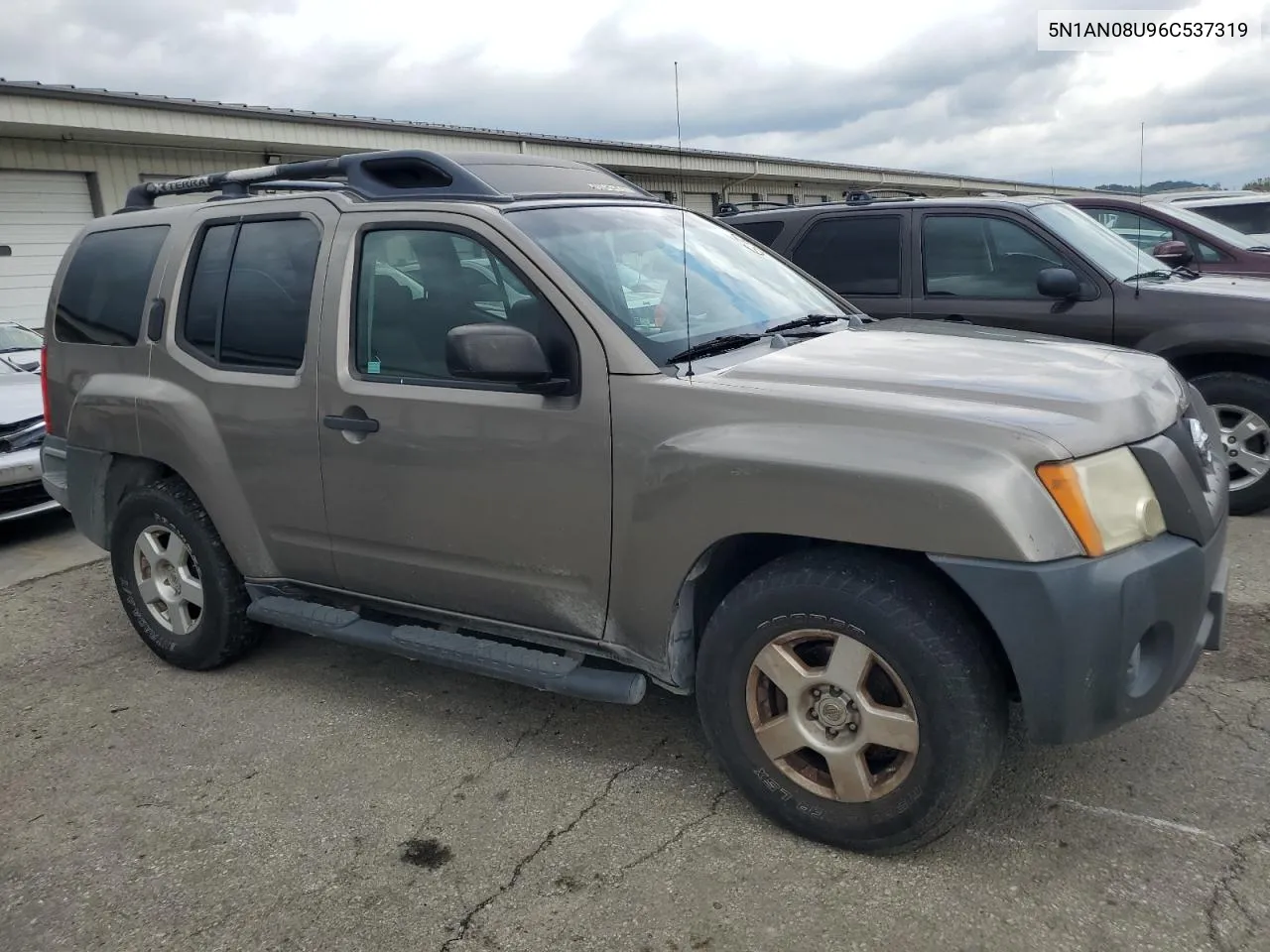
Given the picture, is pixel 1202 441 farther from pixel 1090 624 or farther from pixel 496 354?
pixel 496 354

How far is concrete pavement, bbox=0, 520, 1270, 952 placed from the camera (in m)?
2.56

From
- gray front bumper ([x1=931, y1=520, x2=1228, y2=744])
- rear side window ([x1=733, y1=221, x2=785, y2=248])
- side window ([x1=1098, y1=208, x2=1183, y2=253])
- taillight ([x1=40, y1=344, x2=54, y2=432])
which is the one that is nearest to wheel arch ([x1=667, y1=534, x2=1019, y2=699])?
gray front bumper ([x1=931, y1=520, x2=1228, y2=744])

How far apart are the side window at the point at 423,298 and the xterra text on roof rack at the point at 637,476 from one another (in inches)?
0.5

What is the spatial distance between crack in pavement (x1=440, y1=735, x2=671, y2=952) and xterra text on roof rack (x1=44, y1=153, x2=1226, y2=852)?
0.35 m

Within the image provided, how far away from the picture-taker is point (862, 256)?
6637mm

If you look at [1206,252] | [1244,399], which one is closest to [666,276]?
[1244,399]

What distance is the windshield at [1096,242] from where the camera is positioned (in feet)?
19.7

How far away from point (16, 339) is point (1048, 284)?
840cm

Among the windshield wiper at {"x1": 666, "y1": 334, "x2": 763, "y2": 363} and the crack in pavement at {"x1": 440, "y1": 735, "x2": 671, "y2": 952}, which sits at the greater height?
the windshield wiper at {"x1": 666, "y1": 334, "x2": 763, "y2": 363}

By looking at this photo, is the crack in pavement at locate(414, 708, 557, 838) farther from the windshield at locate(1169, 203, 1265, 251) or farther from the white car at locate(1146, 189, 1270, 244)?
the white car at locate(1146, 189, 1270, 244)

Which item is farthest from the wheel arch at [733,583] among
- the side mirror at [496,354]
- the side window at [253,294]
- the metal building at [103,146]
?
the metal building at [103,146]

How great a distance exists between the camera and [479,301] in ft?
11.1

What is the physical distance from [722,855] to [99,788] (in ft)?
6.84

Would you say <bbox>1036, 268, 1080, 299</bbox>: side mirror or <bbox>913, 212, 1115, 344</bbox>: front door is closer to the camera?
<bbox>1036, 268, 1080, 299</bbox>: side mirror
